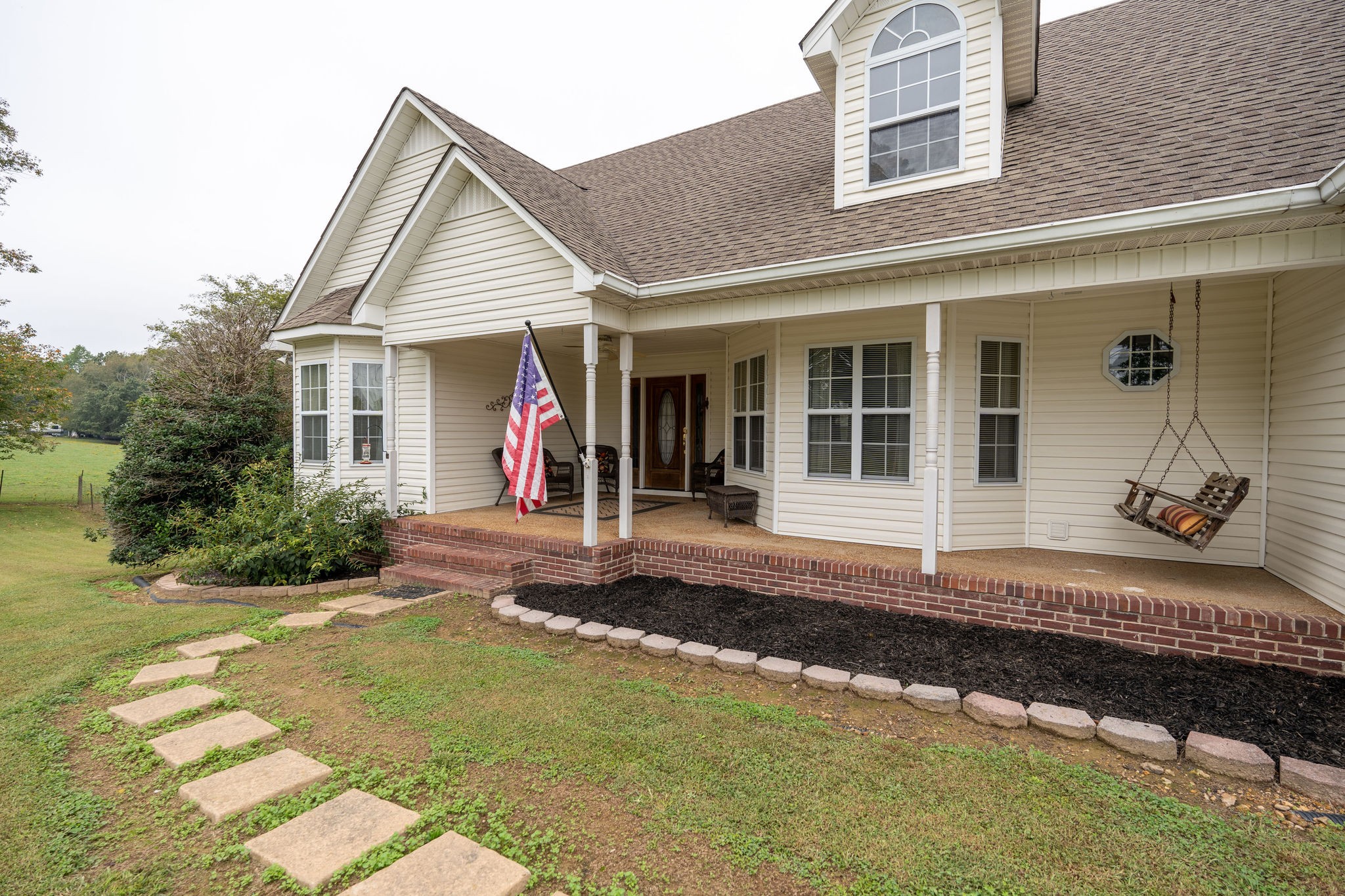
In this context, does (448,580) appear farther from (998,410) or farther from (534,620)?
(998,410)

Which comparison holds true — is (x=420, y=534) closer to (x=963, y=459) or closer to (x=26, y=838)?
(x=26, y=838)

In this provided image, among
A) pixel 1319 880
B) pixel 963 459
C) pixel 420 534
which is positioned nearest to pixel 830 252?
pixel 963 459

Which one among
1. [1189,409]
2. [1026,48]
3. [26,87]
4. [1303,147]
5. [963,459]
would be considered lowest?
[963,459]

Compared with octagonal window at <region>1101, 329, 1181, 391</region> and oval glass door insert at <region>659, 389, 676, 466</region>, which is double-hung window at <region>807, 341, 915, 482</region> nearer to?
octagonal window at <region>1101, 329, 1181, 391</region>

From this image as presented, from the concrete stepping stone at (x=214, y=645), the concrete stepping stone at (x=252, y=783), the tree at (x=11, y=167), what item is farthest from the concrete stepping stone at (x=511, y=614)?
the tree at (x=11, y=167)

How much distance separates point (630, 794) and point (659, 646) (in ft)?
5.78

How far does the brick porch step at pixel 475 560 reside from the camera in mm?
6285

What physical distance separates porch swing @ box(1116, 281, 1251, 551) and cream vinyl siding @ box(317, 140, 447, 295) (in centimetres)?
1020

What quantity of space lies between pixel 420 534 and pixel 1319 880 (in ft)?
26.4

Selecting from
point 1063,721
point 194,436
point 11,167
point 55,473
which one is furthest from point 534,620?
point 55,473

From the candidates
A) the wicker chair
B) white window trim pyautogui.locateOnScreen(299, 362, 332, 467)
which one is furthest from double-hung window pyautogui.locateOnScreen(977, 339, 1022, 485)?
white window trim pyautogui.locateOnScreen(299, 362, 332, 467)

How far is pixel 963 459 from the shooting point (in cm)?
590

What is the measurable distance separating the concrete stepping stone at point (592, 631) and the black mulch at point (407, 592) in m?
2.22

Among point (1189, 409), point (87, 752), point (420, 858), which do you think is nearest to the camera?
point (420, 858)
